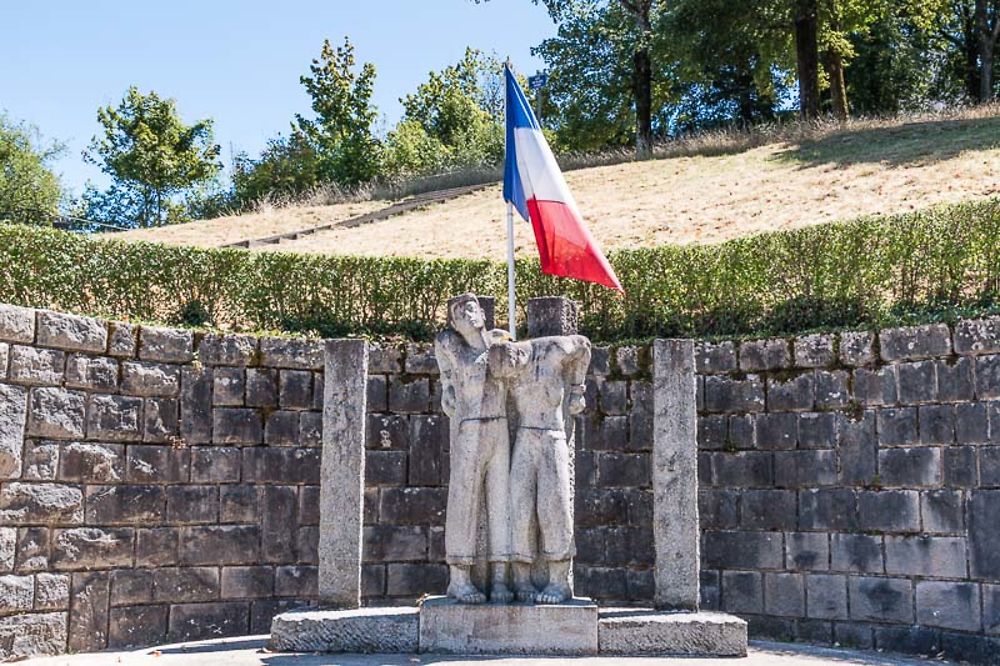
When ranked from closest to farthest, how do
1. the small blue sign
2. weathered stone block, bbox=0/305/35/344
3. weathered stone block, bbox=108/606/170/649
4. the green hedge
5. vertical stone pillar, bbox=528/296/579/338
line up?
1. vertical stone pillar, bbox=528/296/579/338
2. weathered stone block, bbox=0/305/35/344
3. weathered stone block, bbox=108/606/170/649
4. the green hedge
5. the small blue sign

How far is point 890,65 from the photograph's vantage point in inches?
1325

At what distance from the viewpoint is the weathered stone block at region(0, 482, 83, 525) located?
8766 millimetres

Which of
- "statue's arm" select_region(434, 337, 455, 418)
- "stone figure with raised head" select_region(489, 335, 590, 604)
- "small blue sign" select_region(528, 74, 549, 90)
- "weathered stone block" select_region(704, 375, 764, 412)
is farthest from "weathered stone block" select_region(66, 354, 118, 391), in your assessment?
"small blue sign" select_region(528, 74, 549, 90)

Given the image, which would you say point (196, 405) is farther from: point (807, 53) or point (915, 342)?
point (807, 53)

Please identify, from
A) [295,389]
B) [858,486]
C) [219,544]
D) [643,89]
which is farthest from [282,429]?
[643,89]

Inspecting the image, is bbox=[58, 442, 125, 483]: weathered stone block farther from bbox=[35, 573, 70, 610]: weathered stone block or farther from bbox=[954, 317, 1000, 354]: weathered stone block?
bbox=[954, 317, 1000, 354]: weathered stone block

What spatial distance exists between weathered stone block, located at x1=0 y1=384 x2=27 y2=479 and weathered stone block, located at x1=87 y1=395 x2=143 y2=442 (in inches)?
24.1

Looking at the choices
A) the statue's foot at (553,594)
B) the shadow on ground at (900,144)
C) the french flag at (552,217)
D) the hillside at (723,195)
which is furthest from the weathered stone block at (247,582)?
the shadow on ground at (900,144)

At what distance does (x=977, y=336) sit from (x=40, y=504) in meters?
7.82

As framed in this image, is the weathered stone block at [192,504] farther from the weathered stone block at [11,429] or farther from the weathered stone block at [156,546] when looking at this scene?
the weathered stone block at [11,429]

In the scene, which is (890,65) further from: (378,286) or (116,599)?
(116,599)

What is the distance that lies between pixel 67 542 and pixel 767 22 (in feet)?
73.7

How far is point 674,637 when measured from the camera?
7.84 meters

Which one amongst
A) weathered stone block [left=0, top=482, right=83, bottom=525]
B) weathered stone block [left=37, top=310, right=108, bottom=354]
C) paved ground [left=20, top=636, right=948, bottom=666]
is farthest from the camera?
weathered stone block [left=37, top=310, right=108, bottom=354]
